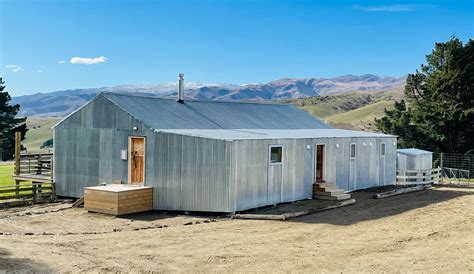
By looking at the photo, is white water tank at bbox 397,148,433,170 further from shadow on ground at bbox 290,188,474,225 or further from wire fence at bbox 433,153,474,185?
wire fence at bbox 433,153,474,185

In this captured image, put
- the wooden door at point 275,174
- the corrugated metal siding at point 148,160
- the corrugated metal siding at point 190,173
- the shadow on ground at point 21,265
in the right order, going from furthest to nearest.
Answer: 1. the wooden door at point 275,174
2. the corrugated metal siding at point 148,160
3. the corrugated metal siding at point 190,173
4. the shadow on ground at point 21,265

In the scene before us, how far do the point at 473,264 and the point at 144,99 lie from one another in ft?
44.5

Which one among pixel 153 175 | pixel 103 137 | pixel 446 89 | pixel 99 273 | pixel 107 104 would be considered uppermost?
pixel 446 89

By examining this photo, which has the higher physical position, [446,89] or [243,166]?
[446,89]

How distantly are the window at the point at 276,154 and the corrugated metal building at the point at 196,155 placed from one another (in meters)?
0.03

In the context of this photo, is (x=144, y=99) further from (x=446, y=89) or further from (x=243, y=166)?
(x=446, y=89)

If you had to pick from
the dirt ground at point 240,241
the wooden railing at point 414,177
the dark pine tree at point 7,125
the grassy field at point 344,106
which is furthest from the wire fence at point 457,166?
the grassy field at point 344,106

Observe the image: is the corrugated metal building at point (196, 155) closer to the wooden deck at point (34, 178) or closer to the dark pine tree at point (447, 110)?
the wooden deck at point (34, 178)

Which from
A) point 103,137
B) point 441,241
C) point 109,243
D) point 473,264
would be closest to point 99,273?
point 109,243

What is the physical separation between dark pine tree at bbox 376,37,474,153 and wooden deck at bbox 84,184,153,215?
29275 millimetres

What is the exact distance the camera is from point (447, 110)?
40562 millimetres

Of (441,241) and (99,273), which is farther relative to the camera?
(441,241)

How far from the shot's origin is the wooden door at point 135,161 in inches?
722

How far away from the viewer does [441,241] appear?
12930 mm
